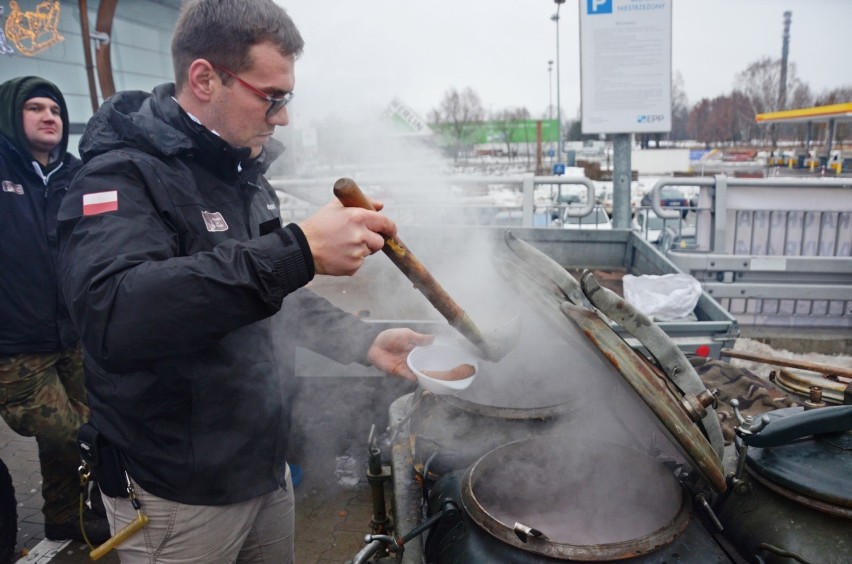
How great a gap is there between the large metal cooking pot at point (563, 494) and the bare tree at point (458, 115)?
5.31 m

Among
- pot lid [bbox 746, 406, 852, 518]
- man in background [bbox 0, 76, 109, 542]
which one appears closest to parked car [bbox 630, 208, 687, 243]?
pot lid [bbox 746, 406, 852, 518]

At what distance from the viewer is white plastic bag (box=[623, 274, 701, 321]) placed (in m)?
3.43

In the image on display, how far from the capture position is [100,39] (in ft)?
24.7

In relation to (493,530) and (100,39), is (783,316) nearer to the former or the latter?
(493,530)

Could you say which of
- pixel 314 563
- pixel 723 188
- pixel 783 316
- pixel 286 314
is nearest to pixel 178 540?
pixel 286 314

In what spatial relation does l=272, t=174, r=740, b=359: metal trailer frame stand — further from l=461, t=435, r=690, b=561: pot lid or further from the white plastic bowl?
l=461, t=435, r=690, b=561: pot lid

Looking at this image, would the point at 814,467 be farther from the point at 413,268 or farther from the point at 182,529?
the point at 182,529

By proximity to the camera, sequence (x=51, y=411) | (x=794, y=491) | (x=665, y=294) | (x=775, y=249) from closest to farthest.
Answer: (x=794, y=491)
(x=51, y=411)
(x=665, y=294)
(x=775, y=249)

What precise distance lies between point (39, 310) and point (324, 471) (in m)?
2.02

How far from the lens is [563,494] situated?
1.66 meters

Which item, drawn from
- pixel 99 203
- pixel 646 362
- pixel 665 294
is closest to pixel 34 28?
pixel 99 203

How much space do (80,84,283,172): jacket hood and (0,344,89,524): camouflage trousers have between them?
6.38ft

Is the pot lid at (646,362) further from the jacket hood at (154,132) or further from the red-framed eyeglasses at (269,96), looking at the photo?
the jacket hood at (154,132)

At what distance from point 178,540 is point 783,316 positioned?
6141 millimetres
